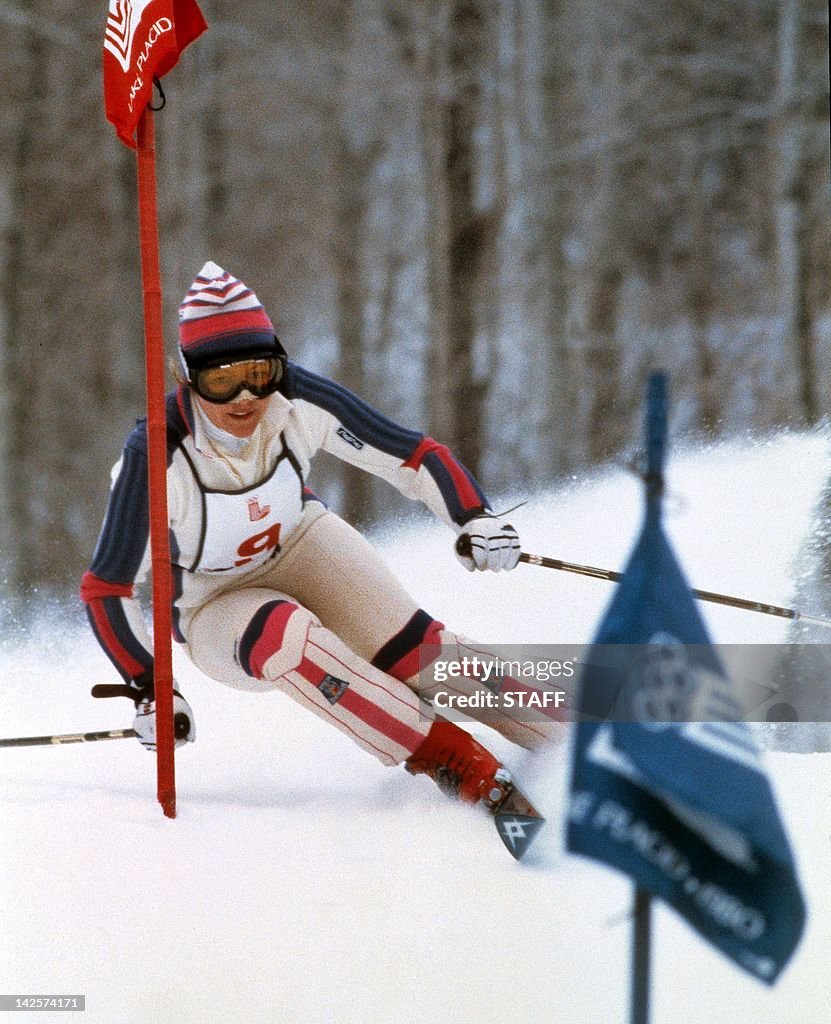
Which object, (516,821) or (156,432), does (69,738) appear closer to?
(156,432)

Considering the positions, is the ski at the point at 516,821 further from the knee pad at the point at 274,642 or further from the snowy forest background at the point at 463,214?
the snowy forest background at the point at 463,214

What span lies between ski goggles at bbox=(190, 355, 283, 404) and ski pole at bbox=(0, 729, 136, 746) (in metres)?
0.58

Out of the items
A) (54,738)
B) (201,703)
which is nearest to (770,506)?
(201,703)

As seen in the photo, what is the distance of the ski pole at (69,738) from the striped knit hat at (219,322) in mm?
626

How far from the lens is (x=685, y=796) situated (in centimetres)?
168

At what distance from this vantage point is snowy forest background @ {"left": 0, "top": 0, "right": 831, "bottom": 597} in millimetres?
2193

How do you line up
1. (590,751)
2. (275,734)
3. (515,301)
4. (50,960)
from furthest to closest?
(515,301), (275,734), (50,960), (590,751)

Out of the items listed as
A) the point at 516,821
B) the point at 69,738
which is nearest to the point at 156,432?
the point at 69,738

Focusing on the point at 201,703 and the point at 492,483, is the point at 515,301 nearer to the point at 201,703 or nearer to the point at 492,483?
the point at 492,483

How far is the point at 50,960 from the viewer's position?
195cm

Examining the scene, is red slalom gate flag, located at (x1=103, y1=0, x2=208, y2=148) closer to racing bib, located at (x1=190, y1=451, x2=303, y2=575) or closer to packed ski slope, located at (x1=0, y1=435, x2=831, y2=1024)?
racing bib, located at (x1=190, y1=451, x2=303, y2=575)

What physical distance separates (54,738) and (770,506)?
1.33 meters

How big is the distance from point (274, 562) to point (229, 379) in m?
0.32

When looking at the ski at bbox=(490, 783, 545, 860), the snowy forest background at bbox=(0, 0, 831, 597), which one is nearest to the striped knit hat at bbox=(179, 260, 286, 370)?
the snowy forest background at bbox=(0, 0, 831, 597)
